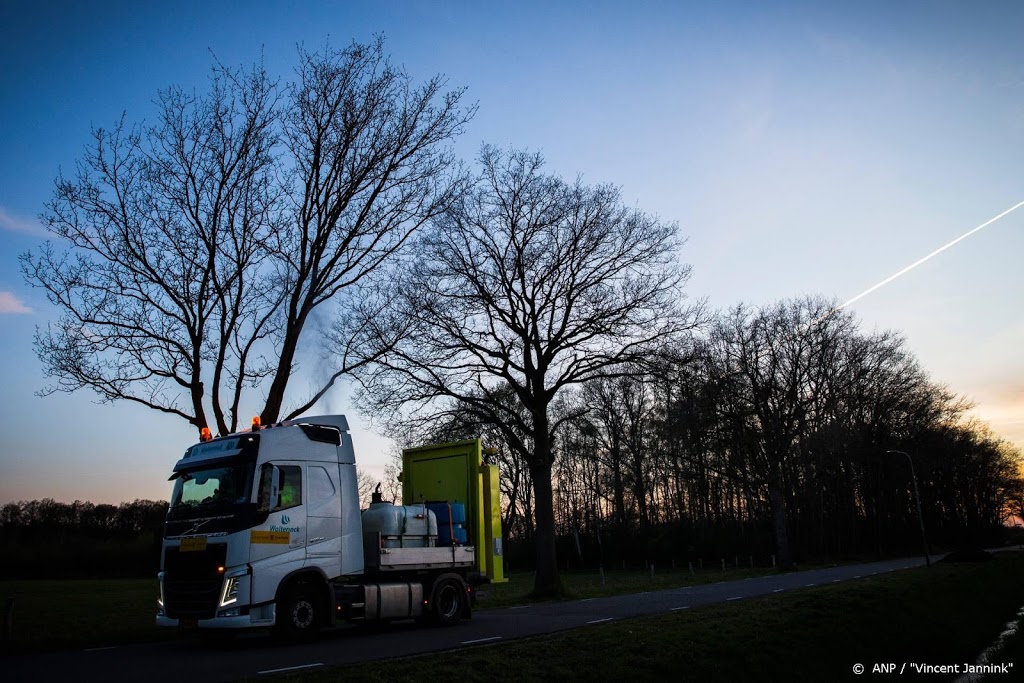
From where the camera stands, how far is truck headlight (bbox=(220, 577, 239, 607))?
12.1m

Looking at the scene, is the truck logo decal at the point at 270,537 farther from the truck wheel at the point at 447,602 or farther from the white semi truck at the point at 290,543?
the truck wheel at the point at 447,602

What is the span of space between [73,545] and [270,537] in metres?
50.5

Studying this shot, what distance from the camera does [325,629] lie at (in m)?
16.0

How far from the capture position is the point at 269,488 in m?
12.8

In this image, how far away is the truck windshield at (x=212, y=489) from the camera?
12.7 metres

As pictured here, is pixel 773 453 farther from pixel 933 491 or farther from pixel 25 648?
pixel 25 648

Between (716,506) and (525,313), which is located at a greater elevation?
(525,313)

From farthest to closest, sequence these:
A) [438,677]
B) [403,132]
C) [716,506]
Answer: [716,506] < [403,132] < [438,677]

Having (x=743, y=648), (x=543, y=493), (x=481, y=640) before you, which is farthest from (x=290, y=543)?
(x=543, y=493)

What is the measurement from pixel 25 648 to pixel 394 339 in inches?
394

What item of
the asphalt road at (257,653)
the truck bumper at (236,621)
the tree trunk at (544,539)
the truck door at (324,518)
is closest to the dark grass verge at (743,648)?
the asphalt road at (257,653)

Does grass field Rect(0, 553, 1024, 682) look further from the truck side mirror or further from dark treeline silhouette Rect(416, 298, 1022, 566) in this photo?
dark treeline silhouette Rect(416, 298, 1022, 566)

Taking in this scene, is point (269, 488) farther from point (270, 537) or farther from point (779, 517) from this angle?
point (779, 517)

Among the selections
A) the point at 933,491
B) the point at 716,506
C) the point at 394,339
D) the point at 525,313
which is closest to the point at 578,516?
the point at 716,506
